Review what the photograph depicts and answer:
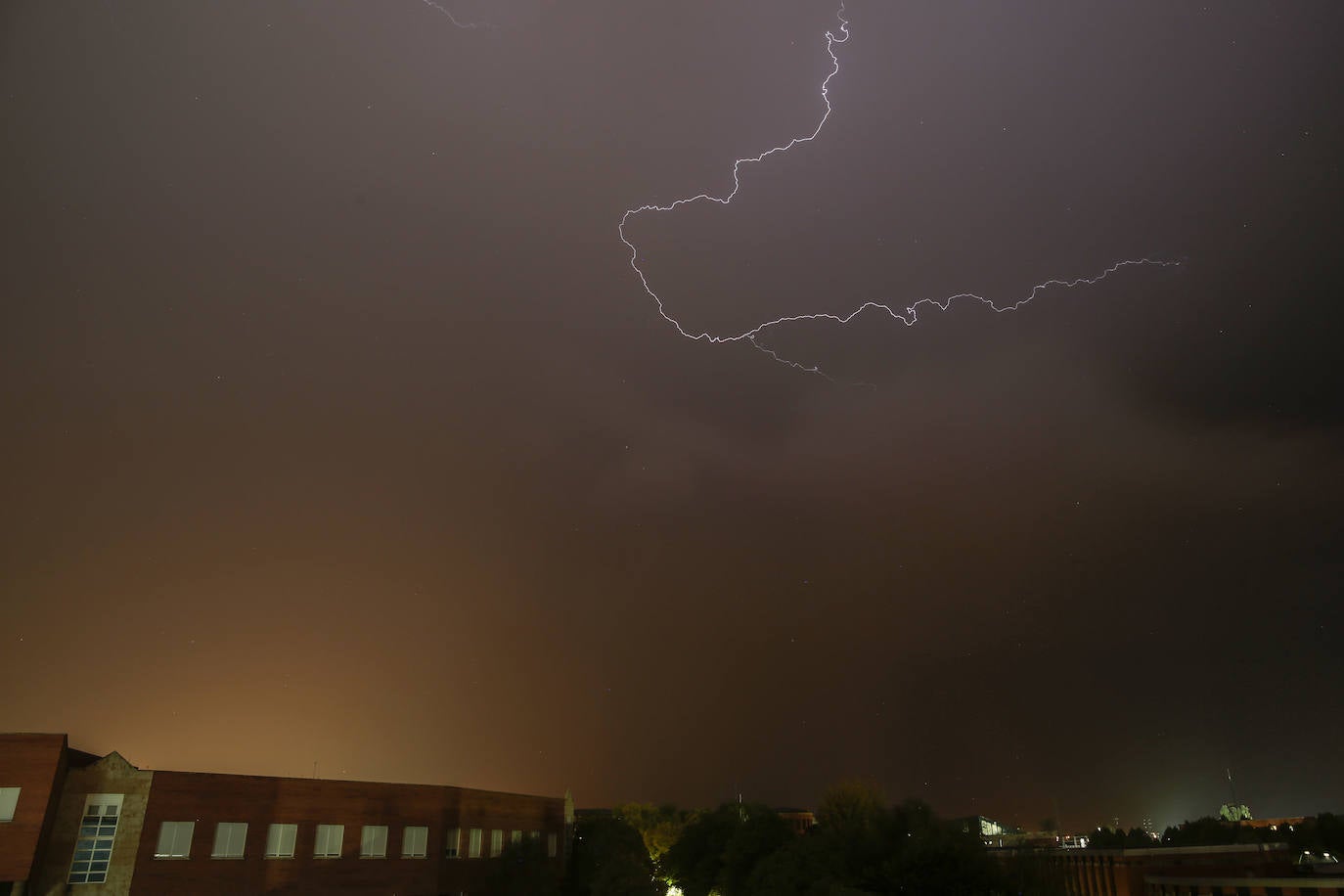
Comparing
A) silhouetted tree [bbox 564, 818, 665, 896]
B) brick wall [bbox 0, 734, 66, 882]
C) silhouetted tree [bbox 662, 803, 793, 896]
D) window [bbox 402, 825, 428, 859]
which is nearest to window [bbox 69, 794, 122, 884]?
brick wall [bbox 0, 734, 66, 882]

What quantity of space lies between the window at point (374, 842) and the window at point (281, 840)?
3.59m

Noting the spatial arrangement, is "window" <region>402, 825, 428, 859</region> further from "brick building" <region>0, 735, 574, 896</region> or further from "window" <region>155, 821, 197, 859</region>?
"window" <region>155, 821, 197, 859</region>

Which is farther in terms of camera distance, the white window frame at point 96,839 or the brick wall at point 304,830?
the brick wall at point 304,830

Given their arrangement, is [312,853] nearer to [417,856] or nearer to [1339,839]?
[417,856]

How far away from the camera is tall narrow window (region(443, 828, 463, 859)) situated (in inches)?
1915

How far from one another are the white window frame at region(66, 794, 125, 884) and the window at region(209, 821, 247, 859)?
13.1 ft

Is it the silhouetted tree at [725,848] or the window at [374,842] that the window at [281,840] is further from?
the silhouetted tree at [725,848]

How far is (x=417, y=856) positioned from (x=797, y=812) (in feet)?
364

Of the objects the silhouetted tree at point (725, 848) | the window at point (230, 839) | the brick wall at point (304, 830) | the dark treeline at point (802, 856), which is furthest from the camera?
the silhouetted tree at point (725, 848)

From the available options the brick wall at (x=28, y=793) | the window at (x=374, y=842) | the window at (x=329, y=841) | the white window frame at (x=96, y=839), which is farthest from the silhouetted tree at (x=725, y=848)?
the brick wall at (x=28, y=793)

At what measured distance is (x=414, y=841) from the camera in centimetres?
4681

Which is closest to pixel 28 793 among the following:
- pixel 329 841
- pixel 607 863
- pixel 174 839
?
pixel 174 839

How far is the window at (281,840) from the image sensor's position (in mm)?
41031

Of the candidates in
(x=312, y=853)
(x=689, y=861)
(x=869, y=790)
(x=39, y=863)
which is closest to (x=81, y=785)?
(x=39, y=863)
